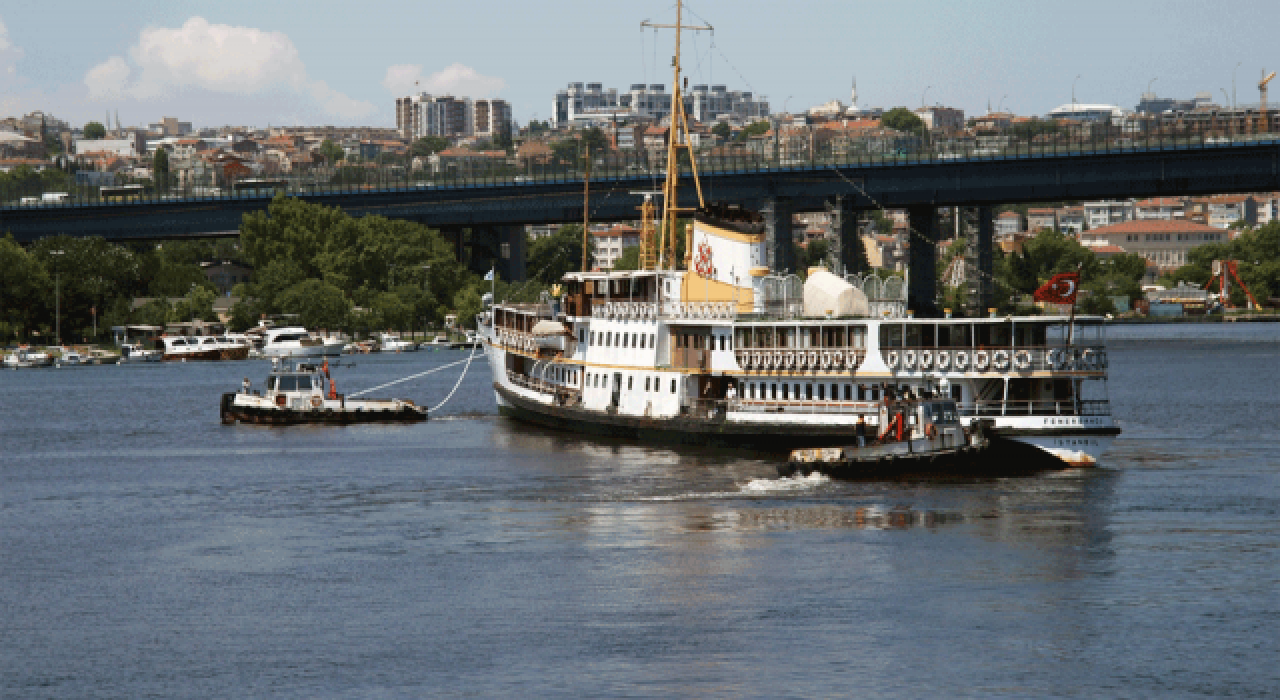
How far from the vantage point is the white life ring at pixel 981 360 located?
5384 centimetres

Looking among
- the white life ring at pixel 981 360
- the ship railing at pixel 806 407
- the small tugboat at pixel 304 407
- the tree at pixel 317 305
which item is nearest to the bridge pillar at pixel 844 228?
the tree at pixel 317 305

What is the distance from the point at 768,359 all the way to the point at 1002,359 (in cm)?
911

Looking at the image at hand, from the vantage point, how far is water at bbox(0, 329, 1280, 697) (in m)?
33.6

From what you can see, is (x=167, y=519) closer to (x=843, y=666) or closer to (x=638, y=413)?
(x=638, y=413)

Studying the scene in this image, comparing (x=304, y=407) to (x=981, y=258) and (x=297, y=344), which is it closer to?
(x=297, y=344)

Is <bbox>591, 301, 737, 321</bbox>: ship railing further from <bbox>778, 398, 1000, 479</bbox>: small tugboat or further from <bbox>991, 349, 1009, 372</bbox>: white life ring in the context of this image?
<bbox>991, 349, 1009, 372</bbox>: white life ring

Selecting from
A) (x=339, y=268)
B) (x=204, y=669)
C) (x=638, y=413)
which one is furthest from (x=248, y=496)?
(x=339, y=268)

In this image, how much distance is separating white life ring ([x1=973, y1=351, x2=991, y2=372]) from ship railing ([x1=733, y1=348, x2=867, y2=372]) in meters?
4.02

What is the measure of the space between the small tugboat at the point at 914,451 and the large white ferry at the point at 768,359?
75 centimetres

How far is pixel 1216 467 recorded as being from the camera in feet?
192

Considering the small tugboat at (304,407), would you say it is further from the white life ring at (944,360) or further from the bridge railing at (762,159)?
the bridge railing at (762,159)

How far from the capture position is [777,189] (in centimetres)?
15500

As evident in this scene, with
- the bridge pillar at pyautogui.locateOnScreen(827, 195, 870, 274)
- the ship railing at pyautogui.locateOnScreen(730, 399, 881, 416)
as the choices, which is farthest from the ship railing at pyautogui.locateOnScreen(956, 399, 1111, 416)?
the bridge pillar at pyautogui.locateOnScreen(827, 195, 870, 274)

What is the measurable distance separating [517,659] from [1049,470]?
25.4m
